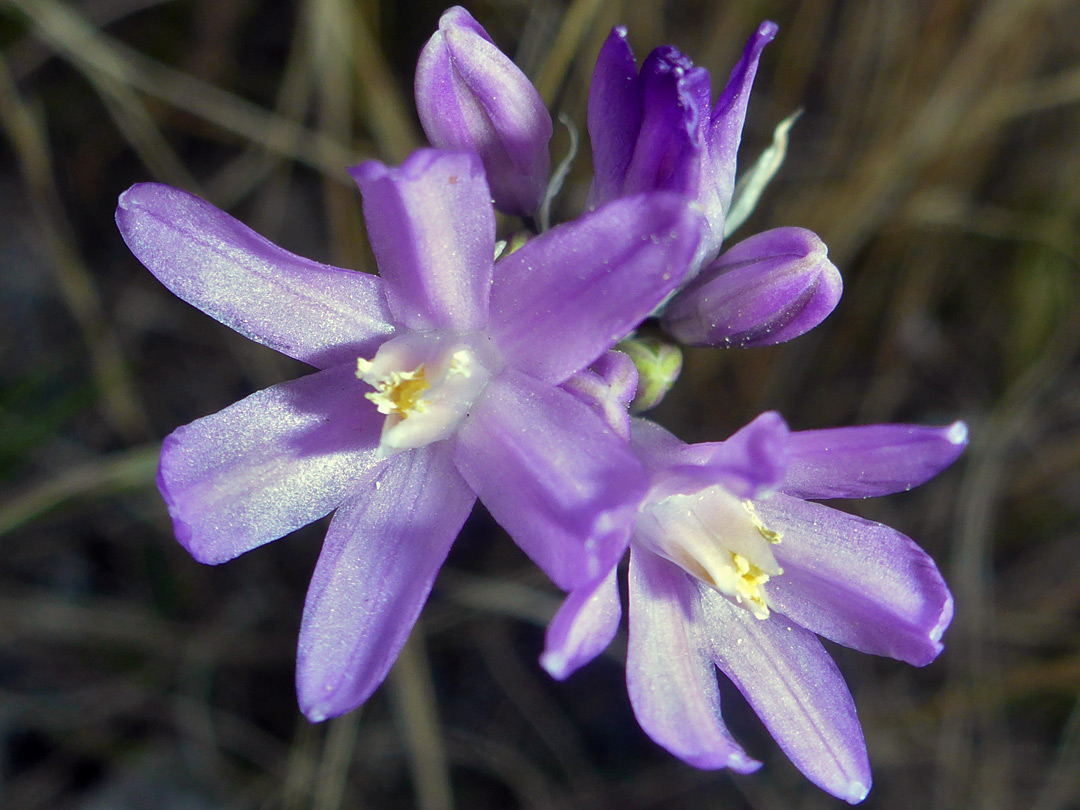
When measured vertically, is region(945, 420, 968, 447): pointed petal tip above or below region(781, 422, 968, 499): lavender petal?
above

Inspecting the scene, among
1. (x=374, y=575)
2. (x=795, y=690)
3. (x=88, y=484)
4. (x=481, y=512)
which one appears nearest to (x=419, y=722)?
(x=481, y=512)

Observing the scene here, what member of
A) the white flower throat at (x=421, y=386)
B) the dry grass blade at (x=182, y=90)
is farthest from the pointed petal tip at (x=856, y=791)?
the dry grass blade at (x=182, y=90)

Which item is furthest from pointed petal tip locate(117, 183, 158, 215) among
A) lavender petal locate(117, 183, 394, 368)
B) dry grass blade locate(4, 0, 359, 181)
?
dry grass blade locate(4, 0, 359, 181)

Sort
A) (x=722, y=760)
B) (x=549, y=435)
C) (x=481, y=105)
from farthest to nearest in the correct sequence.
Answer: (x=481, y=105)
(x=549, y=435)
(x=722, y=760)

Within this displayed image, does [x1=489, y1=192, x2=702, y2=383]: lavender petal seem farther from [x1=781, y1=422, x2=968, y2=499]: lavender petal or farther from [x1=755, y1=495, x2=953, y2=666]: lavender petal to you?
[x1=755, y1=495, x2=953, y2=666]: lavender petal

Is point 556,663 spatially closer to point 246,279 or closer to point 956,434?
point 956,434

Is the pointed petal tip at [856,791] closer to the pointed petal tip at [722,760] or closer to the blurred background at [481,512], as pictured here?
the pointed petal tip at [722,760]
